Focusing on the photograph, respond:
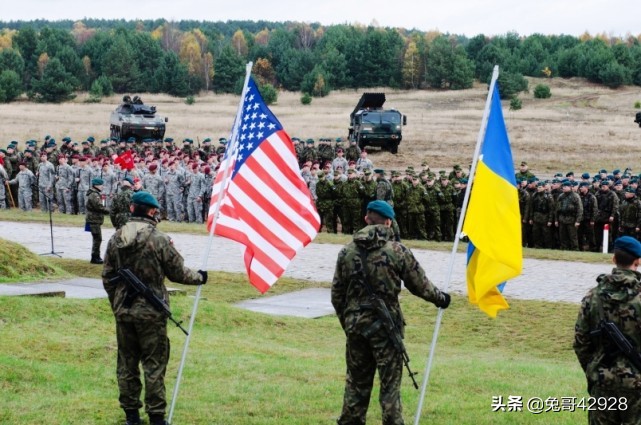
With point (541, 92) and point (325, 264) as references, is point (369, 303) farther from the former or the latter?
point (541, 92)

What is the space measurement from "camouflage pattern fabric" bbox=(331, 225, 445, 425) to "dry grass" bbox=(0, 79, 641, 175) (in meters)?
37.0

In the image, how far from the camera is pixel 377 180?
84.4 ft

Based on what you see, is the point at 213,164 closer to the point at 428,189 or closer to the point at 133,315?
the point at 428,189

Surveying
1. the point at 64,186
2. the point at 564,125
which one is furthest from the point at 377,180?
the point at 564,125

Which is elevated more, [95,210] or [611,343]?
[611,343]

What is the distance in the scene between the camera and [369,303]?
25.8 feet

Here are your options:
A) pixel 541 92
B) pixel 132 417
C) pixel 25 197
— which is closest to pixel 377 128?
pixel 25 197

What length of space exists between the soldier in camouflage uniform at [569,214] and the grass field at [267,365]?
8208 millimetres

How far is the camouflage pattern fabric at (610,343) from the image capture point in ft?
22.5

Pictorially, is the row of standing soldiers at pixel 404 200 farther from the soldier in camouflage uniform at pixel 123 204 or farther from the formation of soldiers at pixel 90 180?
the soldier in camouflage uniform at pixel 123 204

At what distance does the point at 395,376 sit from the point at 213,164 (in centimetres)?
2302

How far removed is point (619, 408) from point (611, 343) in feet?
1.40

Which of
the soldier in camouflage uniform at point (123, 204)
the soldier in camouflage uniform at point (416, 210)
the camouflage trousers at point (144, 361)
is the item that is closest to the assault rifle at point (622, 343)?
the camouflage trousers at point (144, 361)

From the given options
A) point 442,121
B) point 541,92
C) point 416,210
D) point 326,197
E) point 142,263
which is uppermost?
point 142,263
